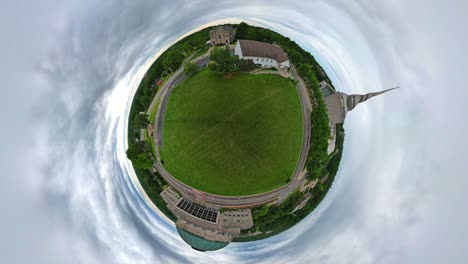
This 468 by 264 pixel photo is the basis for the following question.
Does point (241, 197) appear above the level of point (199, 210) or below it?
above

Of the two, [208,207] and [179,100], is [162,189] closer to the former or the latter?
[208,207]

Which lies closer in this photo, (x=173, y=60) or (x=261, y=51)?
(x=261, y=51)

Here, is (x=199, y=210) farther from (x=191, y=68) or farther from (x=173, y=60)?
(x=173, y=60)

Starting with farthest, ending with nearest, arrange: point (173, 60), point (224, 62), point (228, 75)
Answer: point (173, 60) → point (228, 75) → point (224, 62)

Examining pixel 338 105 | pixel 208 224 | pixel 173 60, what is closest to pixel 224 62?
pixel 173 60

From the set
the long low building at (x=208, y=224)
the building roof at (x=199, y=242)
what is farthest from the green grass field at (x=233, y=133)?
the building roof at (x=199, y=242)

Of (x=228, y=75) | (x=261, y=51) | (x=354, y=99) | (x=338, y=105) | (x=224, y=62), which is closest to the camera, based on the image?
(x=224, y=62)


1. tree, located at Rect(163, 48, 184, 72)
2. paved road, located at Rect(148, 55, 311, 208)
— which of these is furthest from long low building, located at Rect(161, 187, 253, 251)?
tree, located at Rect(163, 48, 184, 72)

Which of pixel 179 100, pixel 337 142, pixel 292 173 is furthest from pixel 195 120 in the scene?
pixel 337 142
